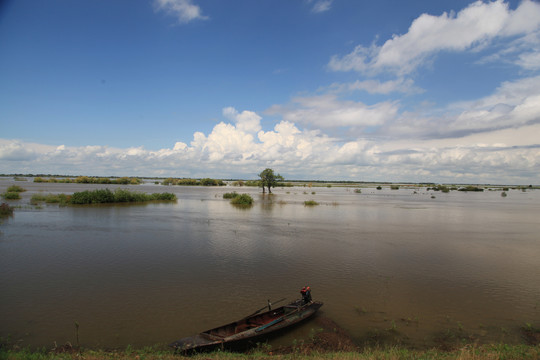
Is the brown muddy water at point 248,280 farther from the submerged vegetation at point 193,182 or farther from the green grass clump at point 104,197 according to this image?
the submerged vegetation at point 193,182

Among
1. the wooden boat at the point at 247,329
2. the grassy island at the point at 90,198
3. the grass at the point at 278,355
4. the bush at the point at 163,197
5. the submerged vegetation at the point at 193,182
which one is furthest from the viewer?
the submerged vegetation at the point at 193,182

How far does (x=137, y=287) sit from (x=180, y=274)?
210 cm

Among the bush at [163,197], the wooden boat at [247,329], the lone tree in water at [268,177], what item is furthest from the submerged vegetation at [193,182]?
the wooden boat at [247,329]

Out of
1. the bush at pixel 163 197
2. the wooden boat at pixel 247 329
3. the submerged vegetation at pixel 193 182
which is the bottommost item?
the wooden boat at pixel 247 329

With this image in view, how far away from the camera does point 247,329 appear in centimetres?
855

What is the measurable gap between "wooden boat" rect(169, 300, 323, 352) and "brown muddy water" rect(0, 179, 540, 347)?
45cm

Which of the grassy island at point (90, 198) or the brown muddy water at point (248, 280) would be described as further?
→ the grassy island at point (90, 198)

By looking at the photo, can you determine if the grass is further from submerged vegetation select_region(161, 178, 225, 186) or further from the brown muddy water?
submerged vegetation select_region(161, 178, 225, 186)

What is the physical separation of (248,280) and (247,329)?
481 centimetres

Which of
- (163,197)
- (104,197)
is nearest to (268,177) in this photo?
(163,197)

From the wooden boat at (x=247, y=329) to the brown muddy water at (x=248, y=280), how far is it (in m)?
0.45

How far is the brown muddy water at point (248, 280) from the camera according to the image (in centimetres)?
942

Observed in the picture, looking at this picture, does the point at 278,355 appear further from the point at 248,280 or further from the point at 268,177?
the point at 268,177

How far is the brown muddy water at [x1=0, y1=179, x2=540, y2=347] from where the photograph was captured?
942 cm
